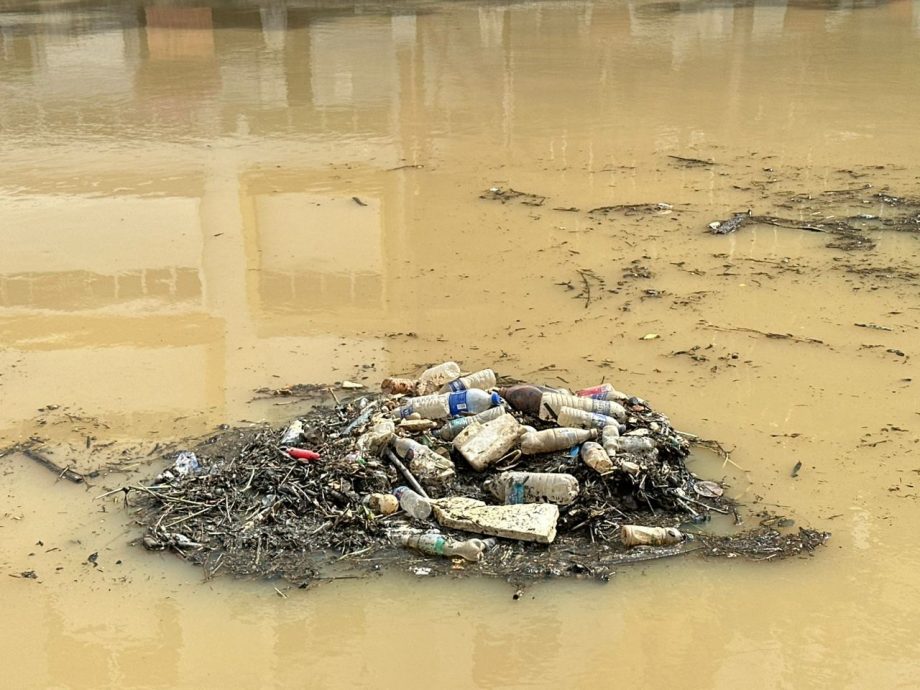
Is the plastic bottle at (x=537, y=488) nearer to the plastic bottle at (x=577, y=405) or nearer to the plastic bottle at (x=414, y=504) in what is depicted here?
the plastic bottle at (x=414, y=504)

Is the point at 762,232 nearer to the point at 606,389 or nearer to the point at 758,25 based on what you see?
the point at 606,389

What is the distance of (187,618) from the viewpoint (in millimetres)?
3945

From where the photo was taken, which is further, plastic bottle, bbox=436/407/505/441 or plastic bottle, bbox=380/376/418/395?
plastic bottle, bbox=380/376/418/395

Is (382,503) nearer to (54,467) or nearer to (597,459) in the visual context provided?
(597,459)

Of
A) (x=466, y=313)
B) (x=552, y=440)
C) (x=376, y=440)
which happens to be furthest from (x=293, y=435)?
(x=466, y=313)

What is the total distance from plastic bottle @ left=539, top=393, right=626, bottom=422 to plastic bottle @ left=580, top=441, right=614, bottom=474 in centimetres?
36

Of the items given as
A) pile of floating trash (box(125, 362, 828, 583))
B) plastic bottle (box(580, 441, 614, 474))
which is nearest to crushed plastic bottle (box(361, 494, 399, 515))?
pile of floating trash (box(125, 362, 828, 583))

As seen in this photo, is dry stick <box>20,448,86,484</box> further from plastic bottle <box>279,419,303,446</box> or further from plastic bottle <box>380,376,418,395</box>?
plastic bottle <box>380,376,418,395</box>

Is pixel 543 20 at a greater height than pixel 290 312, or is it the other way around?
pixel 543 20

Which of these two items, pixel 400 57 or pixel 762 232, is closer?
pixel 762 232

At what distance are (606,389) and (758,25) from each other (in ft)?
47.3

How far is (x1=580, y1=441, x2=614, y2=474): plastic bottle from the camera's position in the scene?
4.44 m

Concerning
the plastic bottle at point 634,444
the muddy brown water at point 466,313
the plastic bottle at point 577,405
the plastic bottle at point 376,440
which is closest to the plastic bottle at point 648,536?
the muddy brown water at point 466,313

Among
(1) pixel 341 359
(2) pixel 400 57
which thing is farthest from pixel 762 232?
(2) pixel 400 57
